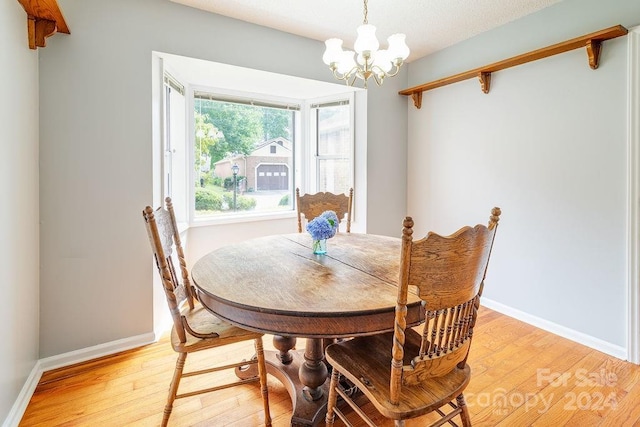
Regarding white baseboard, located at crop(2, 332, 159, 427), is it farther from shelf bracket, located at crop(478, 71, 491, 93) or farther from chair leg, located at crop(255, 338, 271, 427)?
shelf bracket, located at crop(478, 71, 491, 93)

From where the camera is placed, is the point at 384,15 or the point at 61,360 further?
the point at 384,15

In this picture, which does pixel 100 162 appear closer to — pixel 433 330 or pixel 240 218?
pixel 240 218

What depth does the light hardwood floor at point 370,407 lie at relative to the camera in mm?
1666

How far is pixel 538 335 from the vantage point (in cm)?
255

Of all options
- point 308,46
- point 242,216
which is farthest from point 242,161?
point 308,46

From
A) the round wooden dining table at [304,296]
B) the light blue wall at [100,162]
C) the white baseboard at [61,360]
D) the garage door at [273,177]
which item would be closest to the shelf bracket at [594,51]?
the round wooden dining table at [304,296]

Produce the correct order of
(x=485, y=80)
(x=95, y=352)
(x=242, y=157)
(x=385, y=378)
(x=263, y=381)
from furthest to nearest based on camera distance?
(x=242, y=157)
(x=485, y=80)
(x=95, y=352)
(x=263, y=381)
(x=385, y=378)

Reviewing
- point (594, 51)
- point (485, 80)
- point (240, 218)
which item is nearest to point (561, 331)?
point (594, 51)

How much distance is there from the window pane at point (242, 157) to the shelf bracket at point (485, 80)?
6.46 feet

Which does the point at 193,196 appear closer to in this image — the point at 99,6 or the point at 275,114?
the point at 275,114

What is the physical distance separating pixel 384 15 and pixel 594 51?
1.46 metres

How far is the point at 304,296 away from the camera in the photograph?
49.8 inches

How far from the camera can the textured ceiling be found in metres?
2.47

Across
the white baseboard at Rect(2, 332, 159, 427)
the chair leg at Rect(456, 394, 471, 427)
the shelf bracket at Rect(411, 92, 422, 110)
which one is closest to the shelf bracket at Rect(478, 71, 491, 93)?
the shelf bracket at Rect(411, 92, 422, 110)
